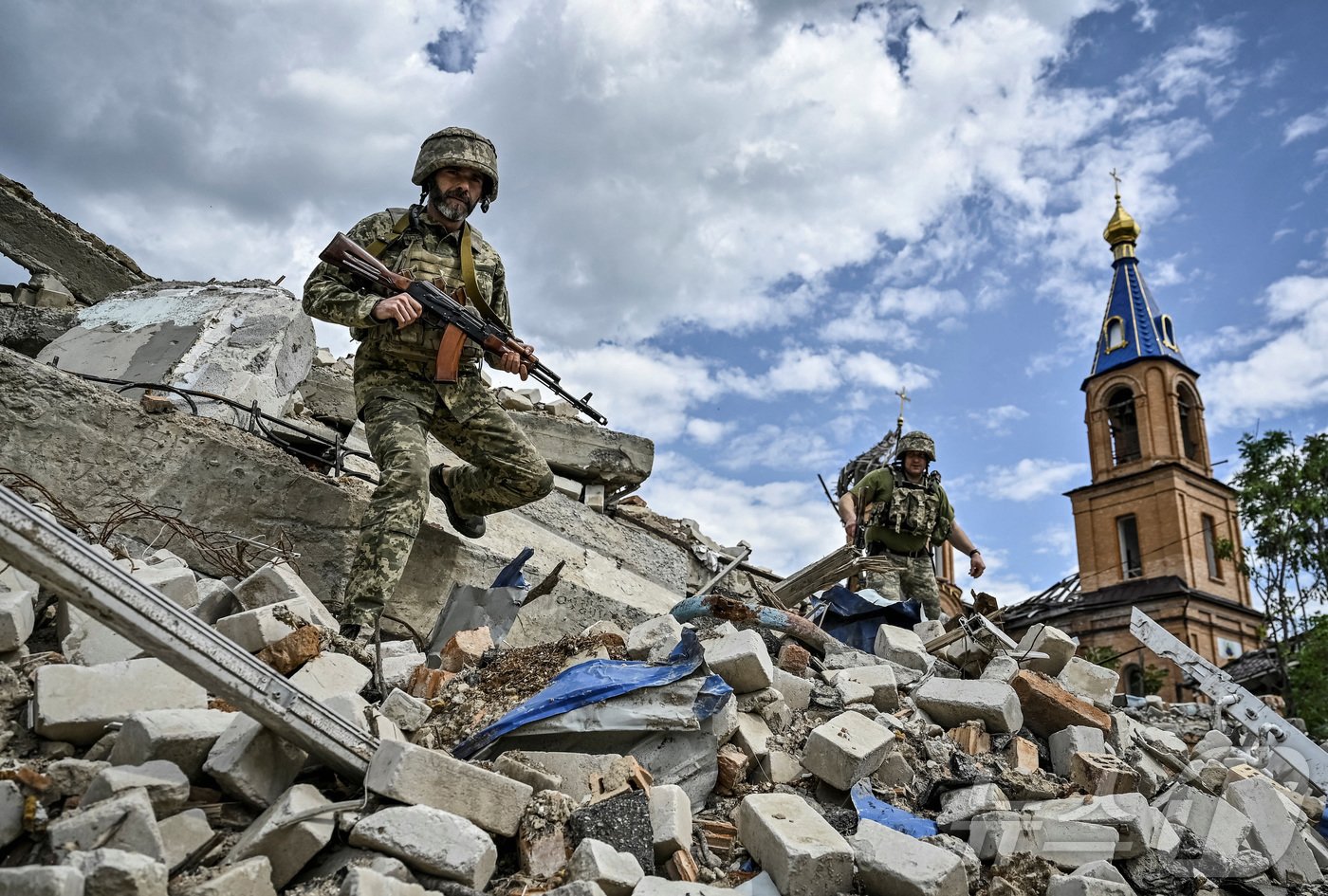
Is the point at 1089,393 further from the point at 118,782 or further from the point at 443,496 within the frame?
the point at 118,782

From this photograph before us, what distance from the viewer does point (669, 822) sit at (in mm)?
2328

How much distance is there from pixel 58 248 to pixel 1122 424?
3023cm

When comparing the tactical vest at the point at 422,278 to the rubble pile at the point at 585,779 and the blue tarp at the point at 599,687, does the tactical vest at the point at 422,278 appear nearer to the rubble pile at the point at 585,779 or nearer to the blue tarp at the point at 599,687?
the rubble pile at the point at 585,779

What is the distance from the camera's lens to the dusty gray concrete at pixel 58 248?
8.68 m

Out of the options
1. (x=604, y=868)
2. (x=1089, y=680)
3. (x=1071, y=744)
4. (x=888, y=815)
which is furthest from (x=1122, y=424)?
(x=604, y=868)

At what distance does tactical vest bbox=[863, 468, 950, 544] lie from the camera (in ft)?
21.7

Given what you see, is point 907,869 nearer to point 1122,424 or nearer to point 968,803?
point 968,803

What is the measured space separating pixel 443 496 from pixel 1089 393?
31.0m

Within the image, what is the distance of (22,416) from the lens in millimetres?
3711

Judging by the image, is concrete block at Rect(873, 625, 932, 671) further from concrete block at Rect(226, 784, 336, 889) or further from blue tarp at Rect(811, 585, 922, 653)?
concrete block at Rect(226, 784, 336, 889)

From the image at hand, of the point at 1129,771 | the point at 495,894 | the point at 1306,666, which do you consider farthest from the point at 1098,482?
the point at 495,894

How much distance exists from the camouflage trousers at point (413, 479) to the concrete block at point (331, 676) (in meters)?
0.39

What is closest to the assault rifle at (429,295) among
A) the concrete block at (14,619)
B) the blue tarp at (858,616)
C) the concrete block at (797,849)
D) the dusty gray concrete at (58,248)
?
the concrete block at (14,619)

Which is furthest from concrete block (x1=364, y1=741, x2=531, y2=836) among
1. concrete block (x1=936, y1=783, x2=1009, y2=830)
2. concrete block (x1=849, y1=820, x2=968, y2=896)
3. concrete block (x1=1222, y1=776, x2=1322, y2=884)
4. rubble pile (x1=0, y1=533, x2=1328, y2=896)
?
concrete block (x1=1222, y1=776, x2=1322, y2=884)
